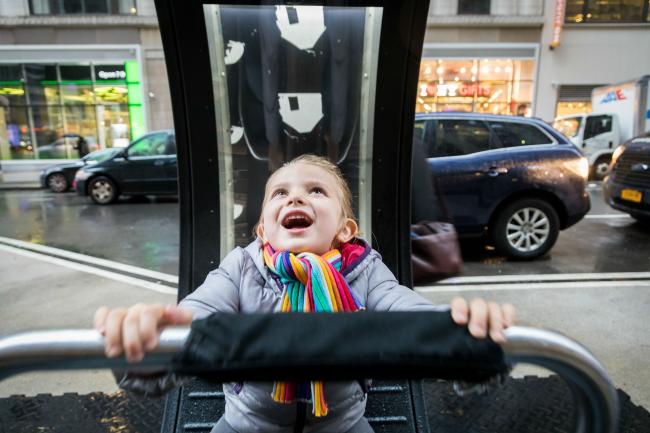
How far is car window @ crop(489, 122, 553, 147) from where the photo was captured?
553cm

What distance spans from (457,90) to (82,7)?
48.9 feet

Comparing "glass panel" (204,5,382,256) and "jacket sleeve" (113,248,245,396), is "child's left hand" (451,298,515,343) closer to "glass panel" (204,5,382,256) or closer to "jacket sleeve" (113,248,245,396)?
"jacket sleeve" (113,248,245,396)

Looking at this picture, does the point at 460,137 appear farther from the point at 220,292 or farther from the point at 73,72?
the point at 73,72

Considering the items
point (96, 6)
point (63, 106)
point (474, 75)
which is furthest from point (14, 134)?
point (474, 75)

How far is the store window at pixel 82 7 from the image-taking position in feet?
58.0

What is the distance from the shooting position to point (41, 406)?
2414 millimetres

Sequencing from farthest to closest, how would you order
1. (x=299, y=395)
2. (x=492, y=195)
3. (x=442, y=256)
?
(x=492, y=195) < (x=442, y=256) < (x=299, y=395)

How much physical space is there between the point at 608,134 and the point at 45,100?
63.6 ft

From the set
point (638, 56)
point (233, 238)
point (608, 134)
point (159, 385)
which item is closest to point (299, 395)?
point (159, 385)

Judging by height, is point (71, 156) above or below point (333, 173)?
below

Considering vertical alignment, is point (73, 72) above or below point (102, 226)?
above

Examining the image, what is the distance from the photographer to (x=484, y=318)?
30.9 inches

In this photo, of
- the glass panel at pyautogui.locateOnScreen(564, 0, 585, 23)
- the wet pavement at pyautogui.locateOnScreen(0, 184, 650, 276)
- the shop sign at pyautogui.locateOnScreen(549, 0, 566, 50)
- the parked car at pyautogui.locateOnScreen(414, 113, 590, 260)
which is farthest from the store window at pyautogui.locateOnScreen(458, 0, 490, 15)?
the parked car at pyautogui.locateOnScreen(414, 113, 590, 260)

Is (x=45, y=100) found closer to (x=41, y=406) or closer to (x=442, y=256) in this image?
(x=41, y=406)
